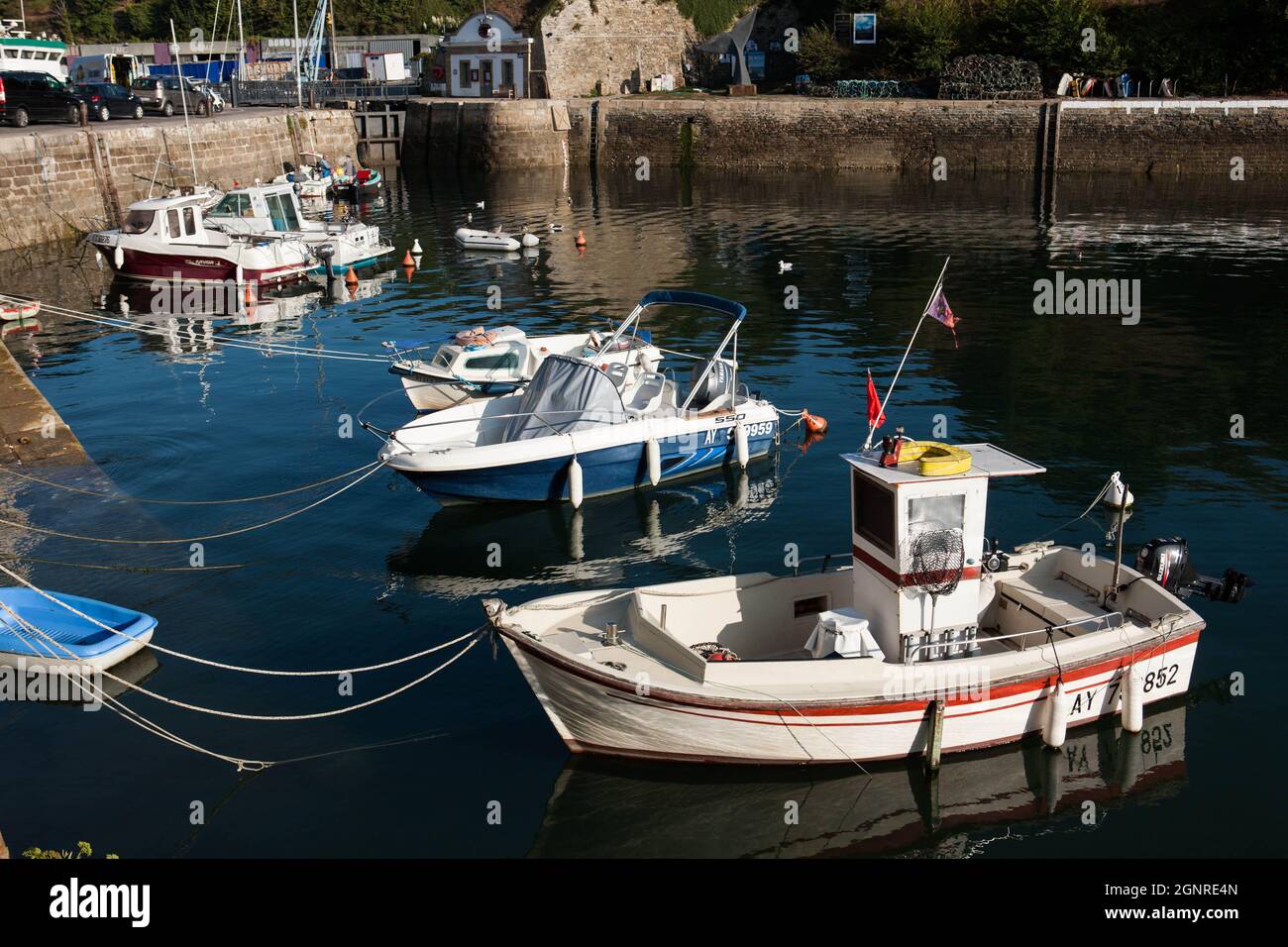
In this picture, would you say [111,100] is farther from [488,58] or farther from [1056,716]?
[1056,716]

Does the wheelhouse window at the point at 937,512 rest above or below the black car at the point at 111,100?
below

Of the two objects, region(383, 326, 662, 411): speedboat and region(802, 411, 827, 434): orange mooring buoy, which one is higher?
region(383, 326, 662, 411): speedboat

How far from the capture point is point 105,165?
161 ft

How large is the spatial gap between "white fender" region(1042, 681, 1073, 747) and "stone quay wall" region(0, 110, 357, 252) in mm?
41897

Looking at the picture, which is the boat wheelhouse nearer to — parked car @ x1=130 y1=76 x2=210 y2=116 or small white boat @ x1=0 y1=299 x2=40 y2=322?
parked car @ x1=130 y1=76 x2=210 y2=116

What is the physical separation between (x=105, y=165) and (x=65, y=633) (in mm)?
38827

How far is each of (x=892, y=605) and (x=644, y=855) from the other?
3.75m

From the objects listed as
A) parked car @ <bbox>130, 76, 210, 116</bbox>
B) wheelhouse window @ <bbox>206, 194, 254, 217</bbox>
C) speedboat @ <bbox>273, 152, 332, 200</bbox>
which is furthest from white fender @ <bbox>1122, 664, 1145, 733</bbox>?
parked car @ <bbox>130, 76, 210, 116</bbox>

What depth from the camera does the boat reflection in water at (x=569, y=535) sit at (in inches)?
746

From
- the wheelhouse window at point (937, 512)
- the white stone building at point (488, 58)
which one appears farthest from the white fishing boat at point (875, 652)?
the white stone building at point (488, 58)

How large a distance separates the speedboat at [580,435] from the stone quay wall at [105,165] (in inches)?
1210

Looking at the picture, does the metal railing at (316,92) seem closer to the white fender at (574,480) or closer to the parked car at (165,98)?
the parked car at (165,98)

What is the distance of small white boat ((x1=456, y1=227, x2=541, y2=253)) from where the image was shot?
45.6 metres
